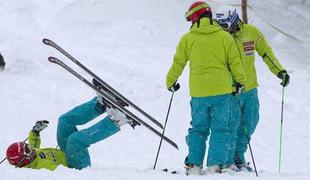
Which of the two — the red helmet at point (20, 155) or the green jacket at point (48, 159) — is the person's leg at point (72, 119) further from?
the red helmet at point (20, 155)

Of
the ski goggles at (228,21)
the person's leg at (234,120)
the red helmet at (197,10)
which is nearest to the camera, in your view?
the red helmet at (197,10)

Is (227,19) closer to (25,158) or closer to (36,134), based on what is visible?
(36,134)

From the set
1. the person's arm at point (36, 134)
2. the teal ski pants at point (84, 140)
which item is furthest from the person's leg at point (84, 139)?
the person's arm at point (36, 134)

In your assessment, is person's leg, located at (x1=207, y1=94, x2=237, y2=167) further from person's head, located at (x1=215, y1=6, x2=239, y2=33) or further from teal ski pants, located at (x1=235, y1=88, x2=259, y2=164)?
person's head, located at (x1=215, y1=6, x2=239, y2=33)

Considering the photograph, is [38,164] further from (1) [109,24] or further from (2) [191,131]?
(1) [109,24]

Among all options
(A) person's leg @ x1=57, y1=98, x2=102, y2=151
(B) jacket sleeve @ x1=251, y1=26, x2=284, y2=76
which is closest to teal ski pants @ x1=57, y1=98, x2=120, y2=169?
(A) person's leg @ x1=57, y1=98, x2=102, y2=151

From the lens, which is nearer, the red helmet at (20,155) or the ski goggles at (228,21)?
the red helmet at (20,155)

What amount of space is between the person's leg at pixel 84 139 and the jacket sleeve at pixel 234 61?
1.43 metres

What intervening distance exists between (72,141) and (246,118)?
7.50 feet

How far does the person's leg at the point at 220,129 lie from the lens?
19.5 feet

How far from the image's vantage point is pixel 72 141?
611 cm

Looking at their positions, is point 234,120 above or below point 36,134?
above

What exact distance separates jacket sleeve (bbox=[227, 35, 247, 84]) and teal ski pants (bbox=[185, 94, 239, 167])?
8.8 inches

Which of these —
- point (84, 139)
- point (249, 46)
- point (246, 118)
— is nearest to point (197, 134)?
point (246, 118)
